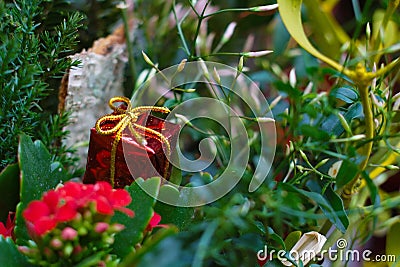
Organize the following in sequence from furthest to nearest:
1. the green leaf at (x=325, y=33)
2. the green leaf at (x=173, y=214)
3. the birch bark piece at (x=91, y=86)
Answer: the green leaf at (x=325, y=33) < the birch bark piece at (x=91, y=86) < the green leaf at (x=173, y=214)

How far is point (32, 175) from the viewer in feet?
1.33

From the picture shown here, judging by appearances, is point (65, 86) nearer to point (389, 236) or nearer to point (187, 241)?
point (187, 241)

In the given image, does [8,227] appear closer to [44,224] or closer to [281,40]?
[44,224]

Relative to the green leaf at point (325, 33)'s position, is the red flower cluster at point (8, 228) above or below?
below

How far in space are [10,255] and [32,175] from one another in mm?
62

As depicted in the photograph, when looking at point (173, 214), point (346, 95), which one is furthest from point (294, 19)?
point (173, 214)

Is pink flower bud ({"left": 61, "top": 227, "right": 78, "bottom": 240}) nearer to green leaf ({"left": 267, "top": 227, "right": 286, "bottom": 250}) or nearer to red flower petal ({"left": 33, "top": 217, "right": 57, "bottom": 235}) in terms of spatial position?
red flower petal ({"left": 33, "top": 217, "right": 57, "bottom": 235})

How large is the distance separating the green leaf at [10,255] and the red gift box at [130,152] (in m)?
0.10

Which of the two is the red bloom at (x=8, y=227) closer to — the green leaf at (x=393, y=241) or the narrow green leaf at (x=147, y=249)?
the narrow green leaf at (x=147, y=249)

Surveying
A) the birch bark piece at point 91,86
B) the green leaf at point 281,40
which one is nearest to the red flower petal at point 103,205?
the birch bark piece at point 91,86

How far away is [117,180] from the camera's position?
46 centimetres

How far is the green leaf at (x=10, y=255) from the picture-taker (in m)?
0.36

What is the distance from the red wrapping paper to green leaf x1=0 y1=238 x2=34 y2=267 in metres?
0.10

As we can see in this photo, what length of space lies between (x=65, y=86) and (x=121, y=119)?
107 mm
